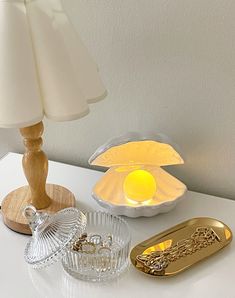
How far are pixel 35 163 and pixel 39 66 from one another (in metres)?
0.16

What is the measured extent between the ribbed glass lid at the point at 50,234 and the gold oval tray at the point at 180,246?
93 millimetres

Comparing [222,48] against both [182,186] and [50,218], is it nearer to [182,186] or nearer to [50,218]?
[182,186]

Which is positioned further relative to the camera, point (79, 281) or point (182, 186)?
point (182, 186)

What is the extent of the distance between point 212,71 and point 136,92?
0.13 meters

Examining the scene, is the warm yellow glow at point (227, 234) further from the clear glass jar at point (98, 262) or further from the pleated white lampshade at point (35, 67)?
the pleated white lampshade at point (35, 67)

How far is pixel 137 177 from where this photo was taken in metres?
0.74

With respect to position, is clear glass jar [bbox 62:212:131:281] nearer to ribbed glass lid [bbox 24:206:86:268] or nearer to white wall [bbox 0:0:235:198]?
ribbed glass lid [bbox 24:206:86:268]

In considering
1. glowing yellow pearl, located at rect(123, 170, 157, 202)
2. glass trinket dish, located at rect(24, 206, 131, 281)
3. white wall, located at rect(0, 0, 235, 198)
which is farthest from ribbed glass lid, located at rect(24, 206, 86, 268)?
white wall, located at rect(0, 0, 235, 198)

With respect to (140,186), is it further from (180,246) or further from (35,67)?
(35,67)

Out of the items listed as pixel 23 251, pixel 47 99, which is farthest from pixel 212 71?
pixel 23 251

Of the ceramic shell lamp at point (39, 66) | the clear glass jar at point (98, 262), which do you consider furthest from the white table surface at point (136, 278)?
the ceramic shell lamp at point (39, 66)

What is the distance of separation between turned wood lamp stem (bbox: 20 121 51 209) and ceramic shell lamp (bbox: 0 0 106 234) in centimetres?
7

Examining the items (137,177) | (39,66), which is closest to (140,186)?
(137,177)

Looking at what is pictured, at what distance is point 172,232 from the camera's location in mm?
705
